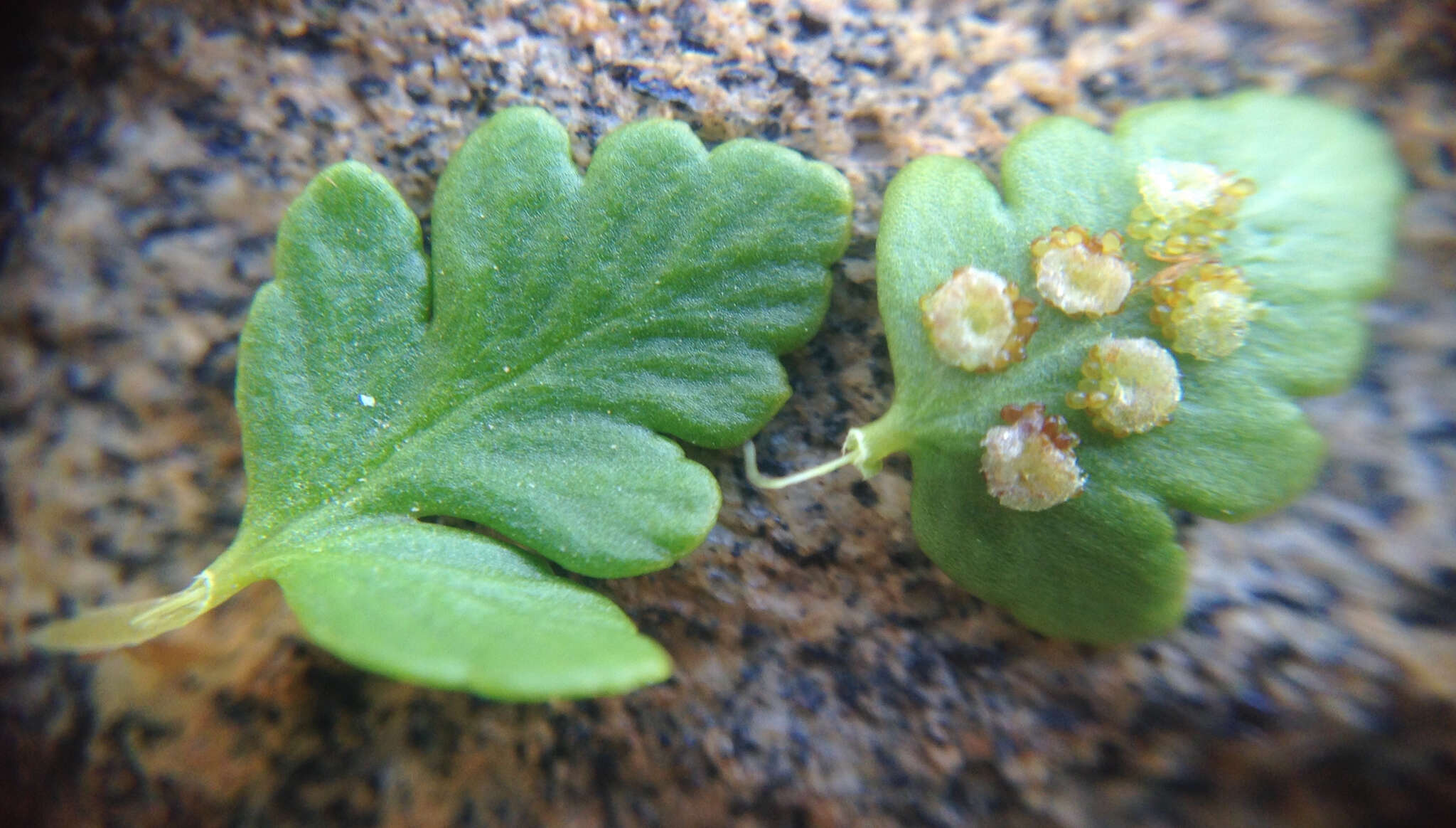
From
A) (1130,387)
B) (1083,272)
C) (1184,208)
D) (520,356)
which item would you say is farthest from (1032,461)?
(520,356)

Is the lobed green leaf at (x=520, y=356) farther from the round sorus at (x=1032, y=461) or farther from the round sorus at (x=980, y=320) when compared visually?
the round sorus at (x=1032, y=461)

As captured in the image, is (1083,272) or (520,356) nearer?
(1083,272)

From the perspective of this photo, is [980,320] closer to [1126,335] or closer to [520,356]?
[1126,335]

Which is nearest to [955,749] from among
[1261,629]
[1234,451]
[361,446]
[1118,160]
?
[1261,629]

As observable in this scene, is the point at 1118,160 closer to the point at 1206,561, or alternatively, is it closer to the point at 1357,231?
the point at 1357,231

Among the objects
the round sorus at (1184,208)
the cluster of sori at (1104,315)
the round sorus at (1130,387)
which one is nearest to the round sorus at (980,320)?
the cluster of sori at (1104,315)
